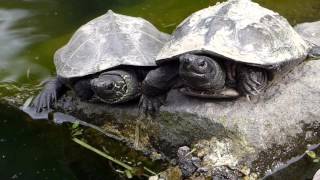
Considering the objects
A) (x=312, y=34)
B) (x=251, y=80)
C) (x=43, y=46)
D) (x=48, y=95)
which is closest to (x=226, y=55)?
(x=251, y=80)

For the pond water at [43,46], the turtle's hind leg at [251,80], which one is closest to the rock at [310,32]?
the pond water at [43,46]

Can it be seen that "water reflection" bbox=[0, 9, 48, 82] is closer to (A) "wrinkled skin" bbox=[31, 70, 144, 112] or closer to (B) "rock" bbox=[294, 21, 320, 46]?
(A) "wrinkled skin" bbox=[31, 70, 144, 112]

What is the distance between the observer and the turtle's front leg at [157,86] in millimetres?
4047

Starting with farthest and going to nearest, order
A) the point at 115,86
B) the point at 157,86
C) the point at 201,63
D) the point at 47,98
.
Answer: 1. the point at 47,98
2. the point at 115,86
3. the point at 157,86
4. the point at 201,63

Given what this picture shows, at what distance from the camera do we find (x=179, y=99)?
419 cm

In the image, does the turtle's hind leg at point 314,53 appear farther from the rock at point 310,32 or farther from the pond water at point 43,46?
the pond water at point 43,46

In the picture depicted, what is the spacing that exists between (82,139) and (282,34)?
1.76 meters

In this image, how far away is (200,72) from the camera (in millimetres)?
3734

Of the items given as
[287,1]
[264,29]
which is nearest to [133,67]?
[264,29]

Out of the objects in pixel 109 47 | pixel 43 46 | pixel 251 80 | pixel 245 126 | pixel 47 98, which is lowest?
pixel 47 98

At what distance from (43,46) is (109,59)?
1731mm

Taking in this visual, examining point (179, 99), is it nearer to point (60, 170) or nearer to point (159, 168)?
point (159, 168)

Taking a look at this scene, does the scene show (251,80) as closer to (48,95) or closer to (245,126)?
(245,126)

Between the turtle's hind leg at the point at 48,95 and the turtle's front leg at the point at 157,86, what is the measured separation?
0.93 metres
